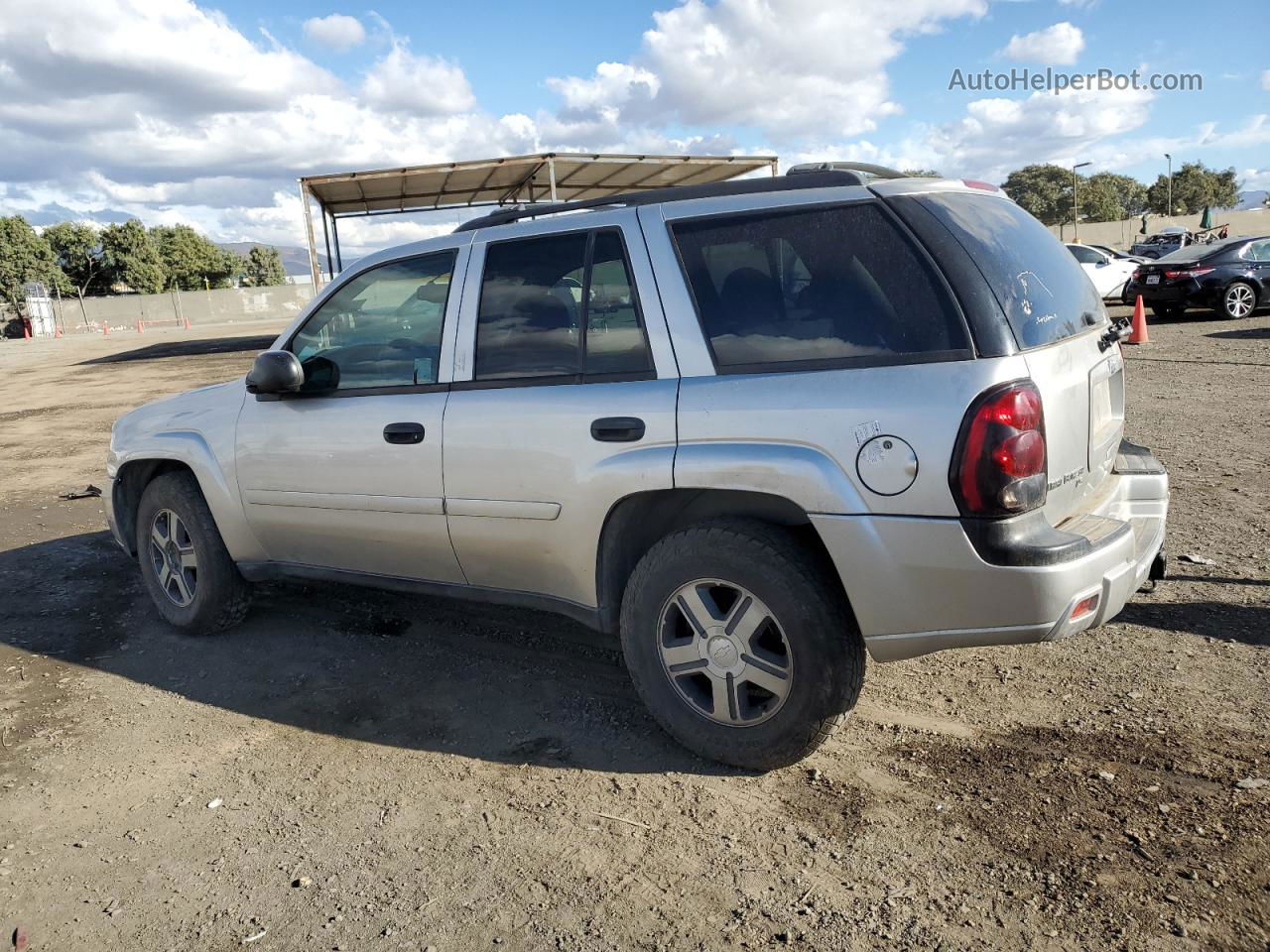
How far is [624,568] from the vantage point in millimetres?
3422

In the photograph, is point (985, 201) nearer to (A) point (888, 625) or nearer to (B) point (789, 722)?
(A) point (888, 625)

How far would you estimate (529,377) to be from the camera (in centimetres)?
351

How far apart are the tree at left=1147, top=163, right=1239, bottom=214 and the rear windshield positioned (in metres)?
92.6

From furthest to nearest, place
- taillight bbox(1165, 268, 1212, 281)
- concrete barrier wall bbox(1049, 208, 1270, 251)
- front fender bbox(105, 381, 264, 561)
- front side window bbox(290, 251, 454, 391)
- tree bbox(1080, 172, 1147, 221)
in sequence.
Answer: tree bbox(1080, 172, 1147, 221) → concrete barrier wall bbox(1049, 208, 1270, 251) → taillight bbox(1165, 268, 1212, 281) → front fender bbox(105, 381, 264, 561) → front side window bbox(290, 251, 454, 391)

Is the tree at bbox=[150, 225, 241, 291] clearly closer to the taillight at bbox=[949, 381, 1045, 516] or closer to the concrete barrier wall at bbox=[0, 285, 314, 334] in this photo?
the concrete barrier wall at bbox=[0, 285, 314, 334]

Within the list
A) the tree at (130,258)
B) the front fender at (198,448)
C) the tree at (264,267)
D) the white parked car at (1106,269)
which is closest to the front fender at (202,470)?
the front fender at (198,448)

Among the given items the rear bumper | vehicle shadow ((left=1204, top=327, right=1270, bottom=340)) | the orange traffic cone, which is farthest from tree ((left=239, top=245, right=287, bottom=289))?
the rear bumper

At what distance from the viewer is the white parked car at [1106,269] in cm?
2003

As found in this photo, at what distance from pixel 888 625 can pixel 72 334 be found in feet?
197

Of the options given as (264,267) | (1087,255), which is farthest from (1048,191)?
(264,267)

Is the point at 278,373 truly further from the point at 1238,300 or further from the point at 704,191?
the point at 1238,300

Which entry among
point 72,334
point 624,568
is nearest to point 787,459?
Result: point 624,568

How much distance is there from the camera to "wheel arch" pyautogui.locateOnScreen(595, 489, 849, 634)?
3.04 m

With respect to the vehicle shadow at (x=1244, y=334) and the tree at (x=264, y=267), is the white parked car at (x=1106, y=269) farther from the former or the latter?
the tree at (x=264, y=267)
